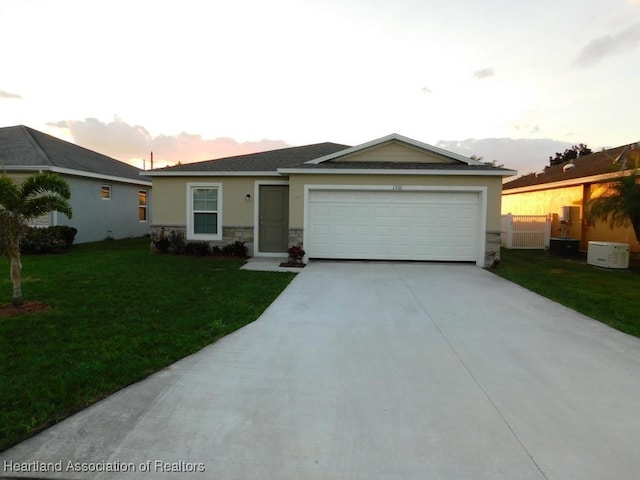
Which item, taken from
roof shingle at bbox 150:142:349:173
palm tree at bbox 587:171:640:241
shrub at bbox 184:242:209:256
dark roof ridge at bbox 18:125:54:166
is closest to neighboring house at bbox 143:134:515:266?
roof shingle at bbox 150:142:349:173

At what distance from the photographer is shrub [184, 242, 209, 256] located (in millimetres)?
12164

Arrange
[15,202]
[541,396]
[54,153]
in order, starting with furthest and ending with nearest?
[54,153] → [15,202] → [541,396]

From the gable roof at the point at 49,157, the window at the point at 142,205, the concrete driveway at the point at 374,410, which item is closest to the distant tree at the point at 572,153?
the window at the point at 142,205

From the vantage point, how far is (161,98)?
42.6 feet

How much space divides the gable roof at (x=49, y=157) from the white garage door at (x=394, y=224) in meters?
10.1

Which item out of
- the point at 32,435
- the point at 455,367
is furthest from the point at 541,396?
the point at 32,435

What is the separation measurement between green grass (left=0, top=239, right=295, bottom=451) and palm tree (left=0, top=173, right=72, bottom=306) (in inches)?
30.1

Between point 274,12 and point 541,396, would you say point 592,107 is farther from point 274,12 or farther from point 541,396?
point 541,396

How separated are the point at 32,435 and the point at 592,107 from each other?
15.9m

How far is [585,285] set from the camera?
8492 mm

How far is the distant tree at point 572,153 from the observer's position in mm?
37156

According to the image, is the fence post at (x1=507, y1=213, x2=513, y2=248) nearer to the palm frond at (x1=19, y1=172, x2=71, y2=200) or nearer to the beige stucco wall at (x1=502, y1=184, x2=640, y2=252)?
the beige stucco wall at (x1=502, y1=184, x2=640, y2=252)

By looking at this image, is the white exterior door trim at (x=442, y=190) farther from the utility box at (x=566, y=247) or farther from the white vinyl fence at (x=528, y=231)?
the white vinyl fence at (x=528, y=231)

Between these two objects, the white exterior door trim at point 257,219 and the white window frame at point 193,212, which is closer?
the white exterior door trim at point 257,219
